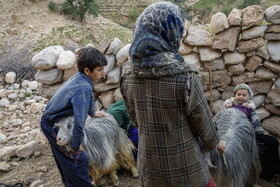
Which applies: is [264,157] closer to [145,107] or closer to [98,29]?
[145,107]

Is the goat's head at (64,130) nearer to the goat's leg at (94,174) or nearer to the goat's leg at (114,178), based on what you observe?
the goat's leg at (94,174)

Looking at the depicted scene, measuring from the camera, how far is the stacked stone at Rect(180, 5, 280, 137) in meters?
3.09

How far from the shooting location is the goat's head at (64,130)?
2123 mm

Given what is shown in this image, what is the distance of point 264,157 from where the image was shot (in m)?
2.96

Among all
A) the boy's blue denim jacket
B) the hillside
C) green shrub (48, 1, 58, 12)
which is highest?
the boy's blue denim jacket

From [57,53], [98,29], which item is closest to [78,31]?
[98,29]

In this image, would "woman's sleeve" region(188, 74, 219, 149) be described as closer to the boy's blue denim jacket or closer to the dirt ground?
the boy's blue denim jacket

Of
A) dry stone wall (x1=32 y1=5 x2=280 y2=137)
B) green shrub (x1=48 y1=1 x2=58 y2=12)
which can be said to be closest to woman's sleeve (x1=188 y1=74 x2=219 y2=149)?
dry stone wall (x1=32 y1=5 x2=280 y2=137)

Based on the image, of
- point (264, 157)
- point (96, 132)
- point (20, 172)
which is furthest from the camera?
point (20, 172)

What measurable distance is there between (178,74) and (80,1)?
15.2m

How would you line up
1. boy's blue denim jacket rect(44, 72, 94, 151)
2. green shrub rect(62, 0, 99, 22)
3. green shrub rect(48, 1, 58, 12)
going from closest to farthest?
boy's blue denim jacket rect(44, 72, 94, 151), green shrub rect(48, 1, 58, 12), green shrub rect(62, 0, 99, 22)

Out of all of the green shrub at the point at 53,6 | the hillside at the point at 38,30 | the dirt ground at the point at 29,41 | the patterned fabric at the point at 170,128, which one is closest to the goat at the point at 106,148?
the dirt ground at the point at 29,41

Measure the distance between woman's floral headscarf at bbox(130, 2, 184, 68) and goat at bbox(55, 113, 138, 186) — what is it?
58.4 inches

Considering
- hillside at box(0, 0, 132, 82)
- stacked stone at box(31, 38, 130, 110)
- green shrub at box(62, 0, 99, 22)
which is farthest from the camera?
green shrub at box(62, 0, 99, 22)
